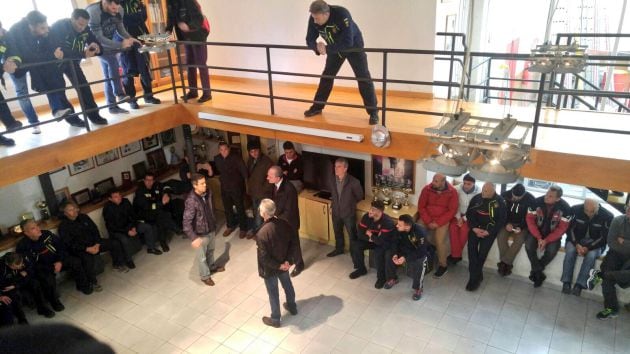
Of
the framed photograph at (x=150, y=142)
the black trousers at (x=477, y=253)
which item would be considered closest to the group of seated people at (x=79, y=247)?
the framed photograph at (x=150, y=142)

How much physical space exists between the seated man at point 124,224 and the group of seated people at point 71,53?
4.83ft

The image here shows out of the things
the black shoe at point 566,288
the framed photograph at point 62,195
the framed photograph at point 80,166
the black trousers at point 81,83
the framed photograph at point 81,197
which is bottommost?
the black shoe at point 566,288

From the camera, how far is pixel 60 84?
5.60 meters

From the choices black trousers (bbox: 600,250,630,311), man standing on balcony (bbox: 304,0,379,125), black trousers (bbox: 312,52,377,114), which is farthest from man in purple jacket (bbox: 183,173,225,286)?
black trousers (bbox: 600,250,630,311)

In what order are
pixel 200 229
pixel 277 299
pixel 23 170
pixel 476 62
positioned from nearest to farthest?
pixel 23 170
pixel 277 299
pixel 200 229
pixel 476 62

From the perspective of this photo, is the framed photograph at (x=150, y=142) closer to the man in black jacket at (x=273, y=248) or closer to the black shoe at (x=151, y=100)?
the black shoe at (x=151, y=100)

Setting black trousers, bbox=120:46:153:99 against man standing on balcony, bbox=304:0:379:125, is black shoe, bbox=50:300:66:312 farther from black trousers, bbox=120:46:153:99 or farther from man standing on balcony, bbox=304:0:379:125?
man standing on balcony, bbox=304:0:379:125

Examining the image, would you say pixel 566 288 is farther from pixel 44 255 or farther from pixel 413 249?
pixel 44 255

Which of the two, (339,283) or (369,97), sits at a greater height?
(369,97)

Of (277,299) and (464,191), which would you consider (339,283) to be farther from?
(464,191)

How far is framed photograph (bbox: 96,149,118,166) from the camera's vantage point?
24.1 ft

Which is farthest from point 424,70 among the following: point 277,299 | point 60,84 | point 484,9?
point 60,84

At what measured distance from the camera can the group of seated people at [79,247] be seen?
577cm

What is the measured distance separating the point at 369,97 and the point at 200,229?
2.89m
